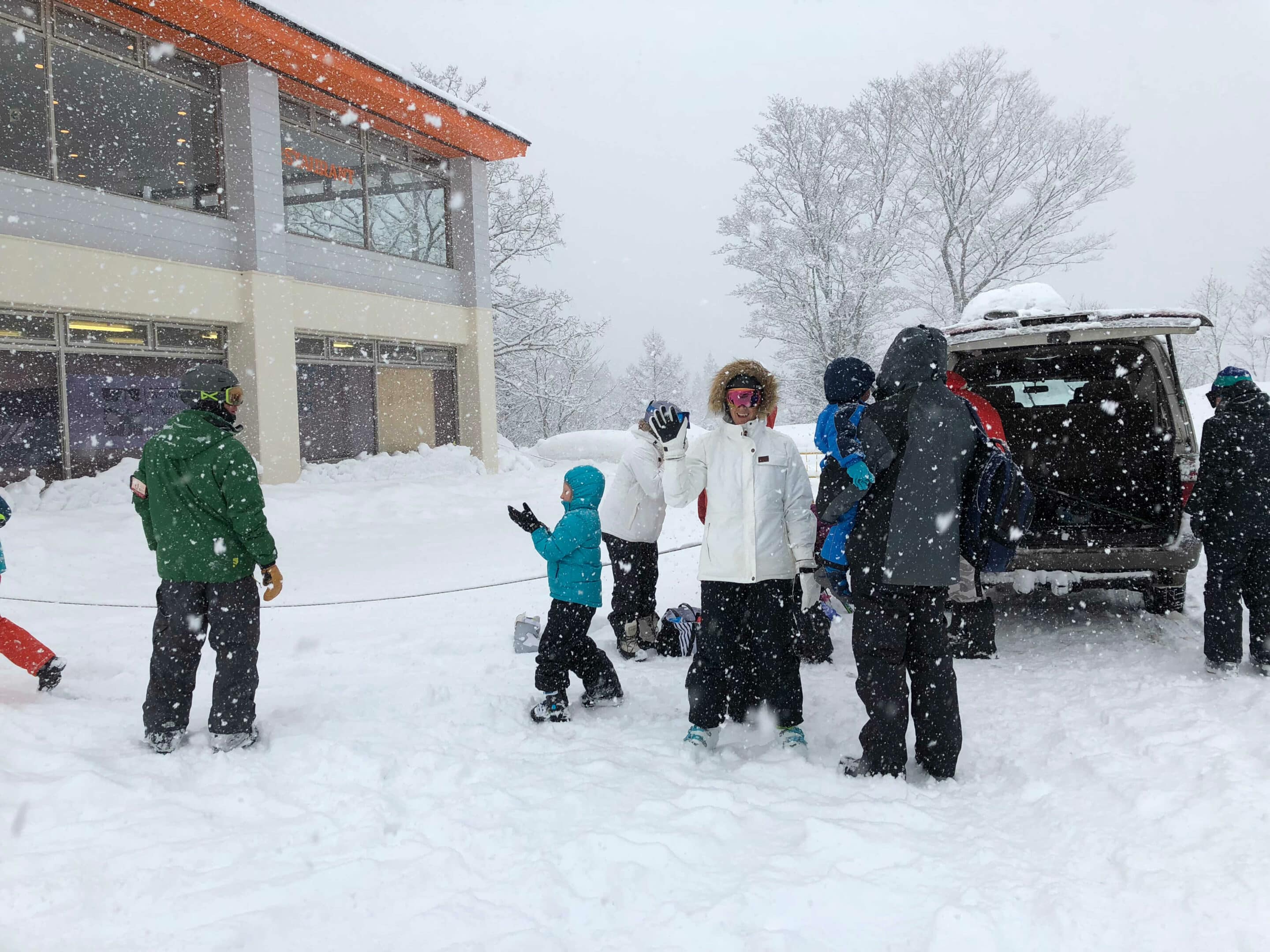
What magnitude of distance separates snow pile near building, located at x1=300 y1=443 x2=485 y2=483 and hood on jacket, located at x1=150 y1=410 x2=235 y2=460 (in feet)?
32.0

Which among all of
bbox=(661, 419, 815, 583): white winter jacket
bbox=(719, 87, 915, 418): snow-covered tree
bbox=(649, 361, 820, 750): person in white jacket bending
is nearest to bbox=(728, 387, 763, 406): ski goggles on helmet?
bbox=(649, 361, 820, 750): person in white jacket bending

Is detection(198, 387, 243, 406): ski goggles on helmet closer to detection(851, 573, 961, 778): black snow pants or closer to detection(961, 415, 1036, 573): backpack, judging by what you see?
detection(851, 573, 961, 778): black snow pants

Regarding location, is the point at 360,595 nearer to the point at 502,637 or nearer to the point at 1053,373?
the point at 502,637

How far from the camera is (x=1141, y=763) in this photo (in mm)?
3420

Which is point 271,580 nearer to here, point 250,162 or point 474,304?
point 250,162

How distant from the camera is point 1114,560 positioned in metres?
5.10

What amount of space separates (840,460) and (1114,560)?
276 centimetres

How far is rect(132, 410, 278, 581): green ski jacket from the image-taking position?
3.82 metres

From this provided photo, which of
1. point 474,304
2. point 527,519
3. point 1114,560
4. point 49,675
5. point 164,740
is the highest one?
point 474,304

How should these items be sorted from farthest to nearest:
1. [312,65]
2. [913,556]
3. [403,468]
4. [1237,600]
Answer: [403,468] < [312,65] < [1237,600] < [913,556]

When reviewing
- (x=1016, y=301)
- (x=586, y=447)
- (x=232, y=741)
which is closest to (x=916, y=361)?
(x=232, y=741)

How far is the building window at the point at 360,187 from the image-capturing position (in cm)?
1393

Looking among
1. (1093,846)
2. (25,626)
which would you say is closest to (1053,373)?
(1093,846)

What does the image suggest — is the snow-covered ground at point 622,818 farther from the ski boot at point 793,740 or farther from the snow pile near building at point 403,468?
the snow pile near building at point 403,468
